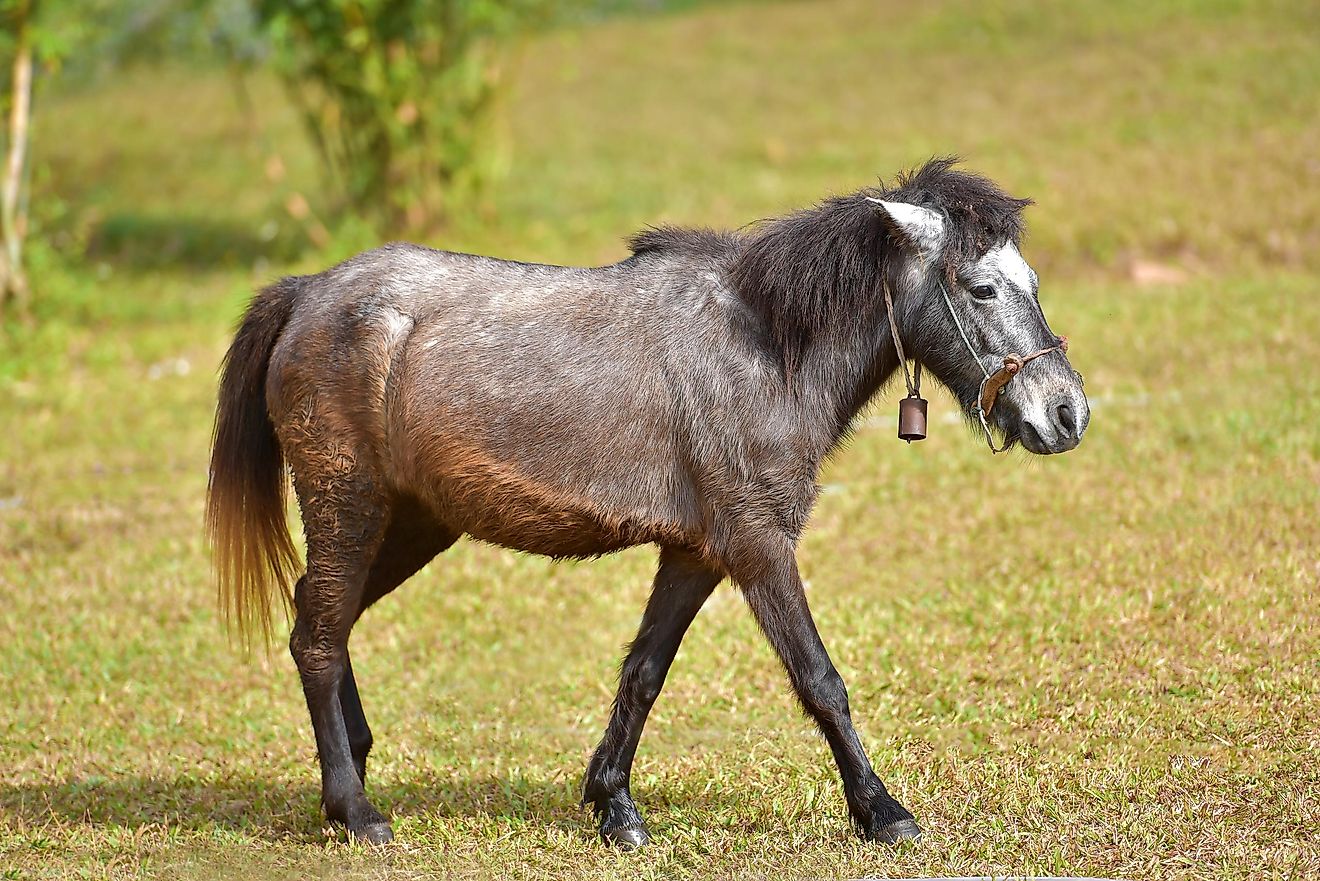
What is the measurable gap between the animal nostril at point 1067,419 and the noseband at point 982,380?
17 cm

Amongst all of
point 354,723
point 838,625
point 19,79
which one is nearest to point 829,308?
→ point 354,723

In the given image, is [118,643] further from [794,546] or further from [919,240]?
[919,240]

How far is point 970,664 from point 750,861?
1828mm

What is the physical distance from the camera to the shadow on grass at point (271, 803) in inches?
203

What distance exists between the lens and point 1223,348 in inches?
395

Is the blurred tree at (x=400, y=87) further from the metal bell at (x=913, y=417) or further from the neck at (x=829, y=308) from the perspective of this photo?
the metal bell at (x=913, y=417)

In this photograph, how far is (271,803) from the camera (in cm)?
541

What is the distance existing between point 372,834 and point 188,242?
41.6 ft

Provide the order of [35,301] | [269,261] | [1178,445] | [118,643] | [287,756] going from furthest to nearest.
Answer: [269,261] < [35,301] < [1178,445] < [118,643] < [287,756]

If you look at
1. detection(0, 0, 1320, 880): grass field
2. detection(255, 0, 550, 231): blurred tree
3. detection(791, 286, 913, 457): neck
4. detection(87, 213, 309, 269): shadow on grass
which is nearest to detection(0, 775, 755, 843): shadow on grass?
detection(0, 0, 1320, 880): grass field

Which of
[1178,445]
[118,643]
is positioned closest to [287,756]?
[118,643]

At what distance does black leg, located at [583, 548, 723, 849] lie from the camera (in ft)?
16.3

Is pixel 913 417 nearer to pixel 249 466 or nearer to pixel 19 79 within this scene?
pixel 249 466

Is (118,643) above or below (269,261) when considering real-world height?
below
